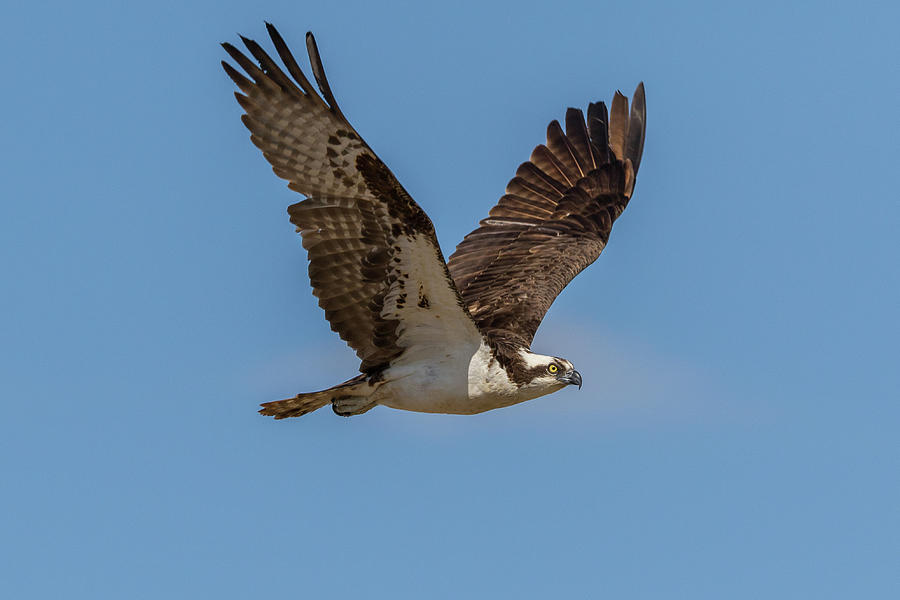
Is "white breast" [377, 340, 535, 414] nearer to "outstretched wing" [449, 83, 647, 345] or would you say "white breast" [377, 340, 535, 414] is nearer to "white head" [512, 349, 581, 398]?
"white head" [512, 349, 581, 398]

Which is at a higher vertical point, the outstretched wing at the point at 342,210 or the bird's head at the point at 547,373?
the outstretched wing at the point at 342,210

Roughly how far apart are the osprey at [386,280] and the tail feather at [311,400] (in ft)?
0.04

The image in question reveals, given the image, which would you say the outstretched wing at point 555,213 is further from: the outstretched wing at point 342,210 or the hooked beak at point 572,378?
the outstretched wing at point 342,210

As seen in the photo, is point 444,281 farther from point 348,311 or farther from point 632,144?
point 632,144

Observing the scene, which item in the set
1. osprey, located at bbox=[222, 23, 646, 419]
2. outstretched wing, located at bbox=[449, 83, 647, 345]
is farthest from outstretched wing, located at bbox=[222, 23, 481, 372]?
outstretched wing, located at bbox=[449, 83, 647, 345]

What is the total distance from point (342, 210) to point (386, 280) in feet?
2.62

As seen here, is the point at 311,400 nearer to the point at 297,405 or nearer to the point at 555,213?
the point at 297,405

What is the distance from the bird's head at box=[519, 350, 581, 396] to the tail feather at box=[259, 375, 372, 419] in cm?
145

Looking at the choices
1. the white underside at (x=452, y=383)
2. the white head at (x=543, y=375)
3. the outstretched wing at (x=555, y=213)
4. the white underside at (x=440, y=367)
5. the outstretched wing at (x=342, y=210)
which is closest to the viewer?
the outstretched wing at (x=342, y=210)

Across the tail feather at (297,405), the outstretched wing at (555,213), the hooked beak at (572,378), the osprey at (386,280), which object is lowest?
the tail feather at (297,405)

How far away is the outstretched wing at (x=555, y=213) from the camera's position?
47.4 ft

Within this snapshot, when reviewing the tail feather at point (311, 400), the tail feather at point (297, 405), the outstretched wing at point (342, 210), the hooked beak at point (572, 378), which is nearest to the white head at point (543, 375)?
the hooked beak at point (572, 378)

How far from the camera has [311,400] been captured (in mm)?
11742

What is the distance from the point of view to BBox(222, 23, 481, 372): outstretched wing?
10.5 meters
